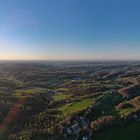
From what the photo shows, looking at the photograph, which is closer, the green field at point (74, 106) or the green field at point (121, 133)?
the green field at point (121, 133)

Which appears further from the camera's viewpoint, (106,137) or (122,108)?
Result: (122,108)

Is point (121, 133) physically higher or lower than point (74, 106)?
lower

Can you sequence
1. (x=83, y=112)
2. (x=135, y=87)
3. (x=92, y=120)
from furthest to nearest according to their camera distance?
(x=135, y=87) → (x=83, y=112) → (x=92, y=120)

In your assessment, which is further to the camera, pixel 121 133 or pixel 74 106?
pixel 74 106

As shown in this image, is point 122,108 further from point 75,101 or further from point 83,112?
point 75,101

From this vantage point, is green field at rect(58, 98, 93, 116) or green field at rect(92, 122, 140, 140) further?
green field at rect(58, 98, 93, 116)

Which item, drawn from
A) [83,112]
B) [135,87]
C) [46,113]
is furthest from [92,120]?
[135,87]

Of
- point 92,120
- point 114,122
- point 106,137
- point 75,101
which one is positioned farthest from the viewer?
point 75,101

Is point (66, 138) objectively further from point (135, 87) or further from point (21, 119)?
point (135, 87)
